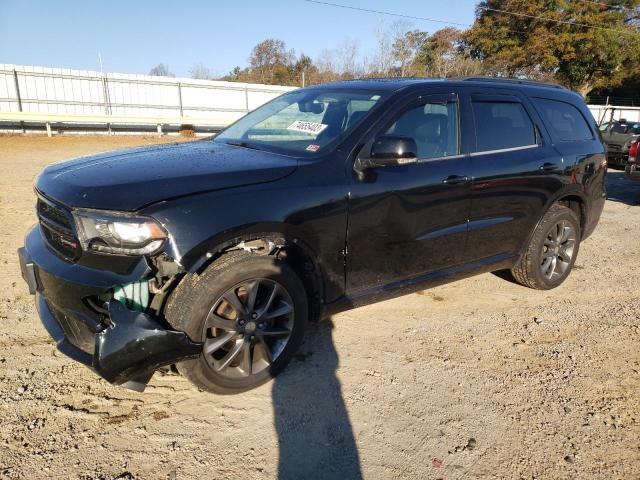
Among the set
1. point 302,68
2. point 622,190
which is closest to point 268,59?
point 302,68

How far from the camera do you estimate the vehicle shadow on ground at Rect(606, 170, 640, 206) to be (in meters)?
9.94

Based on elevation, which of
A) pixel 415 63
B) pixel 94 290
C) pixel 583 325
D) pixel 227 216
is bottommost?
pixel 583 325

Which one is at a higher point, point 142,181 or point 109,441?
point 142,181

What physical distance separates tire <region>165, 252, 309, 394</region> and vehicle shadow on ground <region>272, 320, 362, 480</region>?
189mm

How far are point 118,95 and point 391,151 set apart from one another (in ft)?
66.3

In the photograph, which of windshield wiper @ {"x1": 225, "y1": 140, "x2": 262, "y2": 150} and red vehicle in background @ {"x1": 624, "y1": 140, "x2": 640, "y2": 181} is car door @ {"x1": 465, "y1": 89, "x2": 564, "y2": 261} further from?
red vehicle in background @ {"x1": 624, "y1": 140, "x2": 640, "y2": 181}

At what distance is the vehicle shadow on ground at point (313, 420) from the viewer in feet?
7.76

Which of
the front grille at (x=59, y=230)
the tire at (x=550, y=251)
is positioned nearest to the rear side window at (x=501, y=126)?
the tire at (x=550, y=251)

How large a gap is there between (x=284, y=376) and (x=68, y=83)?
66.3 ft

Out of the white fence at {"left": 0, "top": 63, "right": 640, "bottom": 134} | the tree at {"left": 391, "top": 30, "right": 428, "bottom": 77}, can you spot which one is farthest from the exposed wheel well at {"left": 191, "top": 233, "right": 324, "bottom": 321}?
the tree at {"left": 391, "top": 30, "right": 428, "bottom": 77}

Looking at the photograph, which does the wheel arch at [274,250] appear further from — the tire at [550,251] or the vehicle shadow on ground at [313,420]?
the tire at [550,251]

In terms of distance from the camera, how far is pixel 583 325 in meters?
4.03

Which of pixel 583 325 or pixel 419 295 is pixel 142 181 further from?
pixel 583 325

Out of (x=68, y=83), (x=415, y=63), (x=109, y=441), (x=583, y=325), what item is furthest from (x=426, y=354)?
(x=415, y=63)
